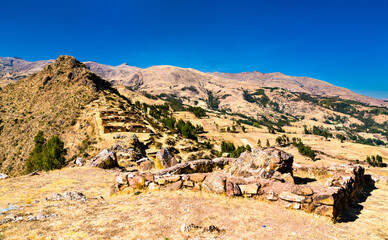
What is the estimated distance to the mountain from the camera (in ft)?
172

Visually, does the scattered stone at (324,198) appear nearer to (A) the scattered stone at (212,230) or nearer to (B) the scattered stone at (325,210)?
(B) the scattered stone at (325,210)

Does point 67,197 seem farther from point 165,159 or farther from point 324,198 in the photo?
point 324,198

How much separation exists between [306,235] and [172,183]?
8.56 metres

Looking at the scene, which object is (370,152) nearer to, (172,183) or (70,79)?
(172,183)

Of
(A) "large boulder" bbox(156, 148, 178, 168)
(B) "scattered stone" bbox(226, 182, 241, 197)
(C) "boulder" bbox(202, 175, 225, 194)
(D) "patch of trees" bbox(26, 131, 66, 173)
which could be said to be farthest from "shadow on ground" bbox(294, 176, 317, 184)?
(D) "patch of trees" bbox(26, 131, 66, 173)

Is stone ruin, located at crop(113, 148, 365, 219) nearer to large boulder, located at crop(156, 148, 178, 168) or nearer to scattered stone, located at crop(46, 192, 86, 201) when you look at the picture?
scattered stone, located at crop(46, 192, 86, 201)

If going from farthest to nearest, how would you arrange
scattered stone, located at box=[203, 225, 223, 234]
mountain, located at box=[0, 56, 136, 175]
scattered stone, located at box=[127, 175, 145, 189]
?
1. mountain, located at box=[0, 56, 136, 175]
2. scattered stone, located at box=[127, 175, 145, 189]
3. scattered stone, located at box=[203, 225, 223, 234]

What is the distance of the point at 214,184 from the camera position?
40.1ft

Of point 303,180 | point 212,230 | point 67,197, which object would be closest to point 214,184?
point 212,230

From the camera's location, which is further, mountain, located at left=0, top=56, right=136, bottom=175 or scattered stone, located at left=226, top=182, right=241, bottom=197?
mountain, located at left=0, top=56, right=136, bottom=175

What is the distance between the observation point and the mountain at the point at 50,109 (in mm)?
52375

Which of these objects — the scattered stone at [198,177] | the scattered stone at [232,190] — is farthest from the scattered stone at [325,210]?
the scattered stone at [198,177]

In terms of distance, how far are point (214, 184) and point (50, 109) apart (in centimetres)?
8189

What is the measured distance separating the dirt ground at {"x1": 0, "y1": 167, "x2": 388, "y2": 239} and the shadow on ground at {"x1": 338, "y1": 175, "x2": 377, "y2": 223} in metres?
Result: 0.08
